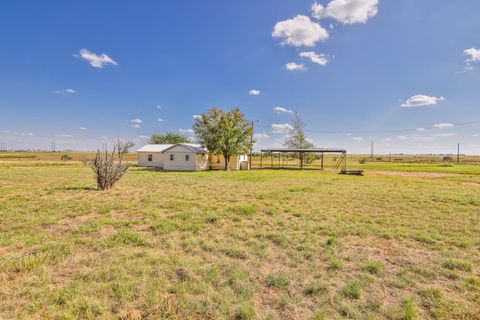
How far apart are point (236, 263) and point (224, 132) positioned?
24487 mm

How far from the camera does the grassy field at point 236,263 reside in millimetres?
3131

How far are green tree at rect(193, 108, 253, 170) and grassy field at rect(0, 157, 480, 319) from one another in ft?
67.1

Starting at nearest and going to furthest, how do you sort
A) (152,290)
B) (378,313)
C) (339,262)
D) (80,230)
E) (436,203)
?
(378,313)
(152,290)
(339,262)
(80,230)
(436,203)

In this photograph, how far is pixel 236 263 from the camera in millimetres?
4387

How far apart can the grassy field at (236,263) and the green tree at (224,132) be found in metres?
20.4

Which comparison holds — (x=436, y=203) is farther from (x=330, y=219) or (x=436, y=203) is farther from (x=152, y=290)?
(x=152, y=290)

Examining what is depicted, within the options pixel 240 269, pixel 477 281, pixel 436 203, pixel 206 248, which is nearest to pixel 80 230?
pixel 206 248

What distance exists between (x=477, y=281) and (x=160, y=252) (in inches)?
209

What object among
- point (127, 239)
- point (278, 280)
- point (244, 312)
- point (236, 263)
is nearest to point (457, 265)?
point (278, 280)

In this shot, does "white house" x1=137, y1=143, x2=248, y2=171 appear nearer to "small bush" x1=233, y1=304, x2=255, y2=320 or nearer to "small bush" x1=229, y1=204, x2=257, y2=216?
"small bush" x1=229, y1=204, x2=257, y2=216

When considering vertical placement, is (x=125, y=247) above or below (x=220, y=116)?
below

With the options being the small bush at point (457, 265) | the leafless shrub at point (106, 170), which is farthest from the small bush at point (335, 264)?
the leafless shrub at point (106, 170)

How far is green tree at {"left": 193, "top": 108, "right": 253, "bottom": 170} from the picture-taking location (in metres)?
28.5

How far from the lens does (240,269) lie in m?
4.15
